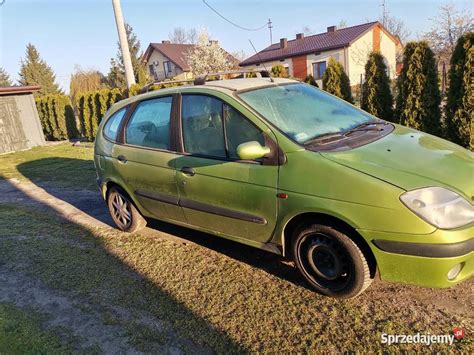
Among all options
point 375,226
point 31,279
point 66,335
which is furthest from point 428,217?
point 31,279

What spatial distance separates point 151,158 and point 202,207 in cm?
87

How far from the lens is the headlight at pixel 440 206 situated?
8.11ft

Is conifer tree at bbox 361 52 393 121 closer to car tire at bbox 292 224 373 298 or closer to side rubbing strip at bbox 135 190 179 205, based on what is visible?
side rubbing strip at bbox 135 190 179 205

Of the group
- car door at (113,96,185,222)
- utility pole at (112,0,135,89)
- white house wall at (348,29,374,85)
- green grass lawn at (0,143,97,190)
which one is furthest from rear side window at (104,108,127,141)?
white house wall at (348,29,374,85)

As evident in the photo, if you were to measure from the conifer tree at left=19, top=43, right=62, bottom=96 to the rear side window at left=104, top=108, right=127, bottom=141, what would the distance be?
48853 mm

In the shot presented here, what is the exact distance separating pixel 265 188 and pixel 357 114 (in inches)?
57.2

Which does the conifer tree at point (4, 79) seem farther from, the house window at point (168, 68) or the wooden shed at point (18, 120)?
the wooden shed at point (18, 120)

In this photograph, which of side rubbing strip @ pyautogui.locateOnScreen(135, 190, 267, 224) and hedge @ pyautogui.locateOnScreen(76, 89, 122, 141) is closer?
side rubbing strip @ pyautogui.locateOnScreen(135, 190, 267, 224)

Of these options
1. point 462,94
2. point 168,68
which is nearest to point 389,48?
point 168,68

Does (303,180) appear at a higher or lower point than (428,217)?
higher

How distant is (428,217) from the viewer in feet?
8.09

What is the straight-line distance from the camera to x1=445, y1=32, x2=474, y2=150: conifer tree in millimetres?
5953

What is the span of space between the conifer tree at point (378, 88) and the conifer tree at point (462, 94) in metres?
1.36

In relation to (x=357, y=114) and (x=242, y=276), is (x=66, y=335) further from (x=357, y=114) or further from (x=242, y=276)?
(x=357, y=114)
